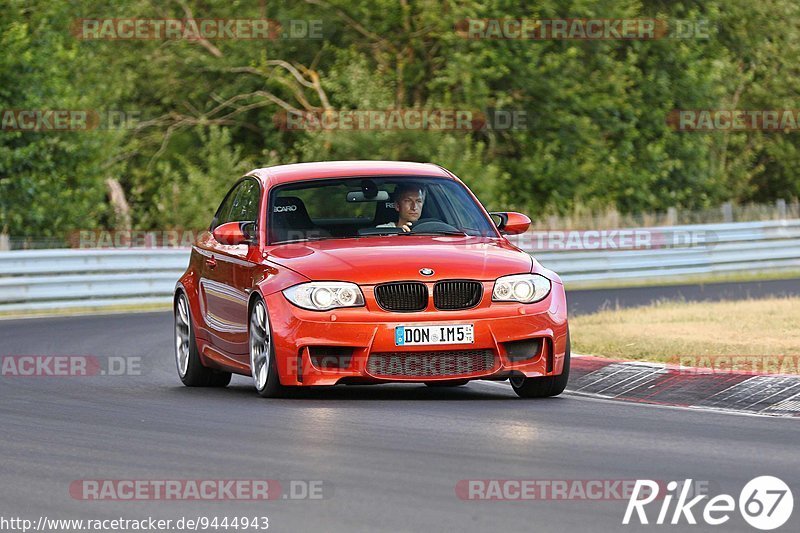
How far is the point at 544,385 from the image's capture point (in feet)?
37.7

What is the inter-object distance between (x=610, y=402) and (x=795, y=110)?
40760mm

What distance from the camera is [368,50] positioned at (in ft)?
139

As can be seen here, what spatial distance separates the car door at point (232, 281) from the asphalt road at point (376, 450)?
0.40m

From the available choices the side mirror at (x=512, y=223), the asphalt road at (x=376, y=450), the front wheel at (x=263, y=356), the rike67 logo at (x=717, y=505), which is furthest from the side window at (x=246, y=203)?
the rike67 logo at (x=717, y=505)

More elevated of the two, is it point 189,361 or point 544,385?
point 544,385

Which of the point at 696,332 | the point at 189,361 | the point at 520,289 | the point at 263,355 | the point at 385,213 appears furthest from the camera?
the point at 696,332

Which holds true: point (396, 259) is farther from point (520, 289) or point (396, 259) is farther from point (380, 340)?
point (520, 289)

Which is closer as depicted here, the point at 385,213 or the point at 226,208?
the point at 385,213

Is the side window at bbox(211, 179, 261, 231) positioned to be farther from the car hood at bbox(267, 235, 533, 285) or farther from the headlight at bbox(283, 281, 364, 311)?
the headlight at bbox(283, 281, 364, 311)

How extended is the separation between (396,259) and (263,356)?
1.13 m

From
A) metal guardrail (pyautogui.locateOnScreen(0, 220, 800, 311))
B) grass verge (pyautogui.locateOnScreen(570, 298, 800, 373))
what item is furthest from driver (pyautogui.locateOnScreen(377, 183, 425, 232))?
metal guardrail (pyautogui.locateOnScreen(0, 220, 800, 311))

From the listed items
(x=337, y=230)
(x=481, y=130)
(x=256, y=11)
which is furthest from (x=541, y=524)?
(x=256, y=11)

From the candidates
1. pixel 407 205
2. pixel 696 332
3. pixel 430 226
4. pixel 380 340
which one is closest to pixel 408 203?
pixel 407 205

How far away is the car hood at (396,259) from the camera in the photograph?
36.0 feet
